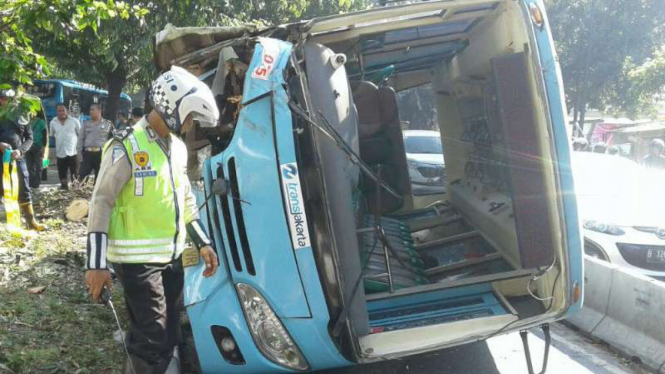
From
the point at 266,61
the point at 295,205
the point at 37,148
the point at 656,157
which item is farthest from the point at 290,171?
the point at 656,157

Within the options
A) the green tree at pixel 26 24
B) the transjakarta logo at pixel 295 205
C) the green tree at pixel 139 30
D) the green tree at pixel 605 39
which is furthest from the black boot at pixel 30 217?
the green tree at pixel 605 39

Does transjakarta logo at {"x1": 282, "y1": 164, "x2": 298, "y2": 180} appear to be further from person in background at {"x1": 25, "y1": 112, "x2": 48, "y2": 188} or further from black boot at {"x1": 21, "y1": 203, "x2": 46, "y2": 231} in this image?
person in background at {"x1": 25, "y1": 112, "x2": 48, "y2": 188}

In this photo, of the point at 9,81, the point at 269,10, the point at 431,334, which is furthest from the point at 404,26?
the point at 269,10

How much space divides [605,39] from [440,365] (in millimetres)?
25366

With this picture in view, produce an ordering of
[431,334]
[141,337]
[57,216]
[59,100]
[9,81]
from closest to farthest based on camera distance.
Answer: [141,337], [431,334], [9,81], [57,216], [59,100]

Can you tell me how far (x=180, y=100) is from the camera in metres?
→ 3.31

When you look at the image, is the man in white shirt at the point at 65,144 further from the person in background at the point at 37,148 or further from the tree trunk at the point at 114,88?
the tree trunk at the point at 114,88

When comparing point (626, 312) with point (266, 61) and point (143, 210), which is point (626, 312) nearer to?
point (266, 61)

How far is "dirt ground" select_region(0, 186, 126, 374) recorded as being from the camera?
438cm

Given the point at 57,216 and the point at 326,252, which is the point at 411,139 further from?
the point at 326,252

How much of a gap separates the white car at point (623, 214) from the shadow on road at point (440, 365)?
80.9 inches

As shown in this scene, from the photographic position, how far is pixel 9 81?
4609 mm

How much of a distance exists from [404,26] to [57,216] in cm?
631

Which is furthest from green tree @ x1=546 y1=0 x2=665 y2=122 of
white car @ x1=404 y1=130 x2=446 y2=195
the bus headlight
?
the bus headlight
